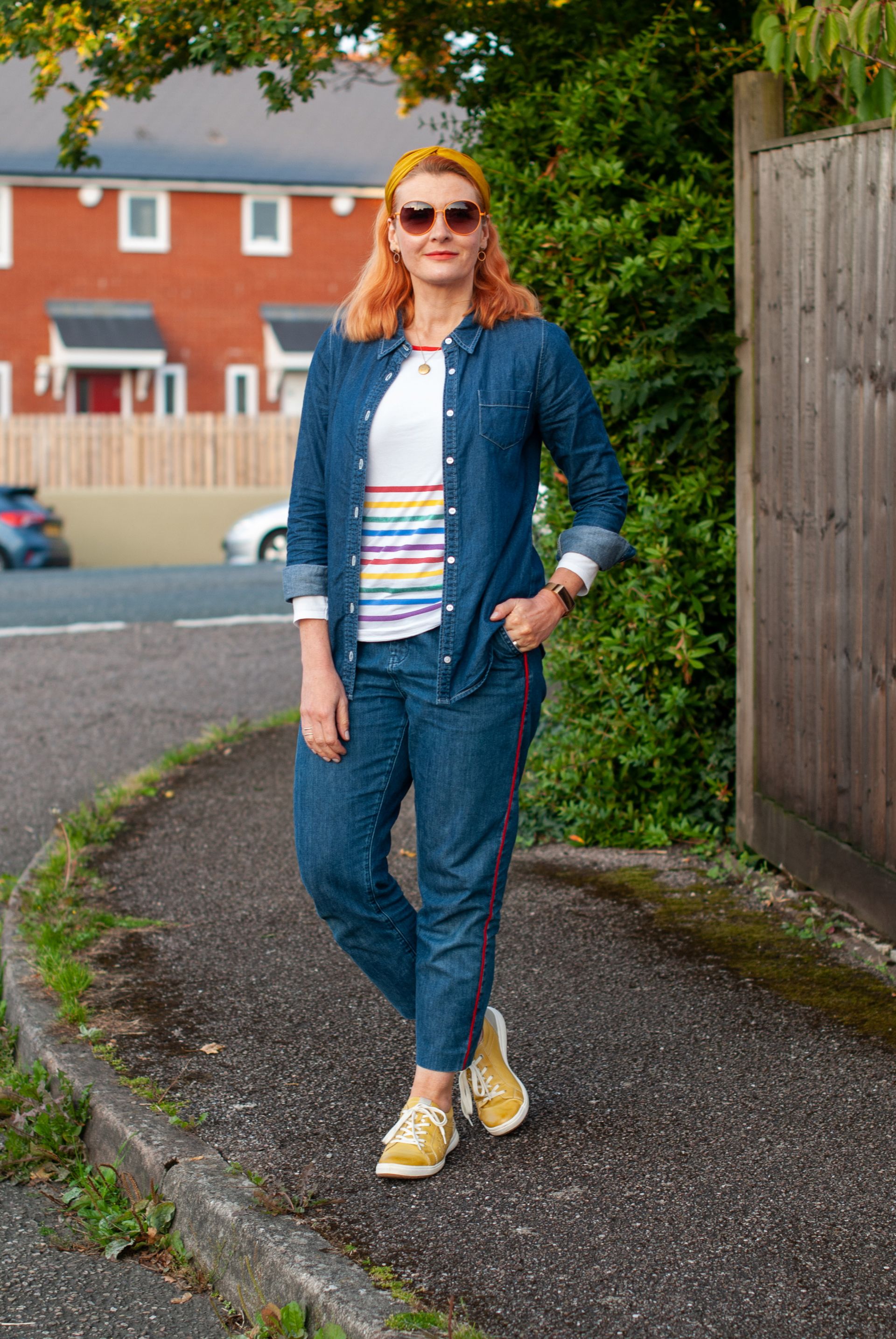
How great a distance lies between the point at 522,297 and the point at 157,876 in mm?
2974

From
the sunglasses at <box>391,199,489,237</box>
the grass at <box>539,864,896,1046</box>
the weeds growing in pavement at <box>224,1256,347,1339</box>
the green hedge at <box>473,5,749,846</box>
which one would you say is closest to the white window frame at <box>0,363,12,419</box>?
the green hedge at <box>473,5,749,846</box>

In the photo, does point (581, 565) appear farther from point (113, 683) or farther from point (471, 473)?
point (113, 683)

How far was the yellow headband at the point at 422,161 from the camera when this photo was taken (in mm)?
2957

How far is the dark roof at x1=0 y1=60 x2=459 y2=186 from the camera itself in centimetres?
3341

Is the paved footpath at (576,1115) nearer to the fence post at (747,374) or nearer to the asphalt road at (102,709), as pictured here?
the asphalt road at (102,709)

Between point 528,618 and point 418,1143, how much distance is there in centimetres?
108

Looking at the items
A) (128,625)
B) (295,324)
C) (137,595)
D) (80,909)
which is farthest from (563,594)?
(295,324)

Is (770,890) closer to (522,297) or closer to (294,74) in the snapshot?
(522,297)

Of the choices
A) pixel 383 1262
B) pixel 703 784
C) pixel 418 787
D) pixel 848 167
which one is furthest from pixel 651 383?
pixel 383 1262

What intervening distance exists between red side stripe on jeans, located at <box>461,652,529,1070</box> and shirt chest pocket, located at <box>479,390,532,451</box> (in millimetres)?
436

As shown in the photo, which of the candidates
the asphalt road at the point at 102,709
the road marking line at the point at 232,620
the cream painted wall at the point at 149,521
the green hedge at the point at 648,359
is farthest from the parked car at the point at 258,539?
the green hedge at the point at 648,359

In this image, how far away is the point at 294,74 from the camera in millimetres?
5340

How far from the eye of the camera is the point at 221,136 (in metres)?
35.0

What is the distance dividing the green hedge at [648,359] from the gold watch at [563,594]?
193 cm
